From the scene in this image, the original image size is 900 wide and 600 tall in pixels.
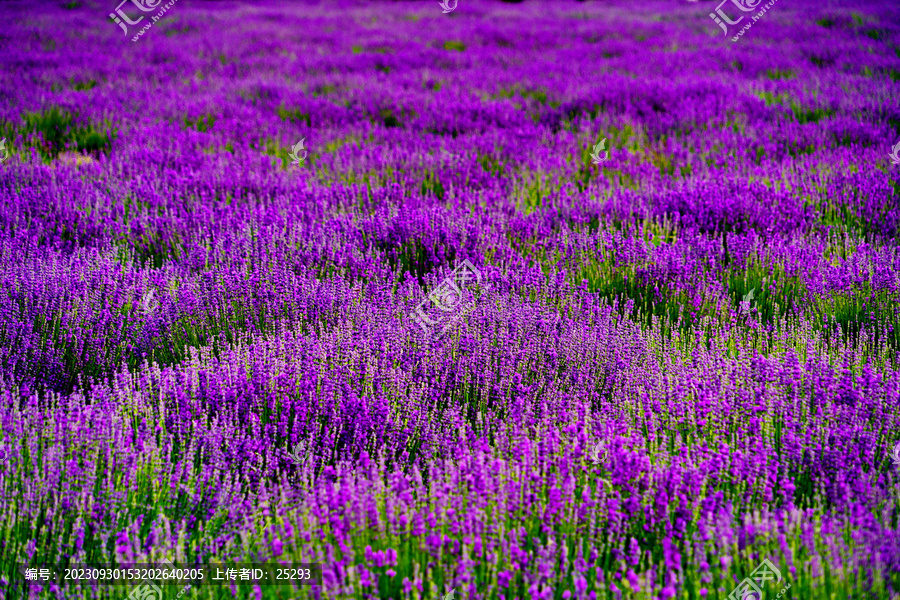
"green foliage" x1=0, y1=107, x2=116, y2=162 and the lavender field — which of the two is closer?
the lavender field

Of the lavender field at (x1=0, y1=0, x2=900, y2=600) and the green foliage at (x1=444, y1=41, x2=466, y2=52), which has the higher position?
the green foliage at (x1=444, y1=41, x2=466, y2=52)

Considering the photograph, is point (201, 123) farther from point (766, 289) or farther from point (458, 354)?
point (766, 289)

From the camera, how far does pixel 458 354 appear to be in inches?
92.6

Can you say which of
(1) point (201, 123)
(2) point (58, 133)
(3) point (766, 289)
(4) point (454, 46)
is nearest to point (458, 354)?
(3) point (766, 289)

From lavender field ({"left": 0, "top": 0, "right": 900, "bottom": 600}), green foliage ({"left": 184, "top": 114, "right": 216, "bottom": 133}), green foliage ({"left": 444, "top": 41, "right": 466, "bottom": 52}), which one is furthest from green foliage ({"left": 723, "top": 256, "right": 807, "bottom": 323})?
green foliage ({"left": 444, "top": 41, "right": 466, "bottom": 52})

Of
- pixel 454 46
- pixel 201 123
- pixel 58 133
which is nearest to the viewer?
pixel 58 133

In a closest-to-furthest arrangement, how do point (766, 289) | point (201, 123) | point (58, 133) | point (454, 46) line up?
point (766, 289) < point (58, 133) < point (201, 123) < point (454, 46)

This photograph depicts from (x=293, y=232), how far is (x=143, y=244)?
0.93 m

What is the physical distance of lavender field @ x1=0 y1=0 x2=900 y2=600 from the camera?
1.43 m

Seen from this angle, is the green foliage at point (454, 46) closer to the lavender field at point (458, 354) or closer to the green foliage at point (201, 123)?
the lavender field at point (458, 354)

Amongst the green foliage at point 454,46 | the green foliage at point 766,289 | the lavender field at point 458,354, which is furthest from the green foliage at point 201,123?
the green foliage at point 454,46

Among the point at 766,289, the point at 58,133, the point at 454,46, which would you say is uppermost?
the point at 454,46

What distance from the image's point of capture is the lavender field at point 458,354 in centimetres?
143

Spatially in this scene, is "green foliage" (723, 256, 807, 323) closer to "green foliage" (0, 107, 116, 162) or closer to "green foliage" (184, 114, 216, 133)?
"green foliage" (0, 107, 116, 162)
